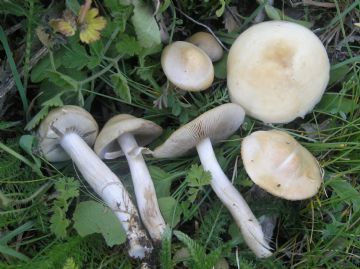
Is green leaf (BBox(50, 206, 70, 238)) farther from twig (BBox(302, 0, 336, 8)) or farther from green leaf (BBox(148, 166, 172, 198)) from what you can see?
twig (BBox(302, 0, 336, 8))

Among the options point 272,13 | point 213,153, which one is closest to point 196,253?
point 213,153

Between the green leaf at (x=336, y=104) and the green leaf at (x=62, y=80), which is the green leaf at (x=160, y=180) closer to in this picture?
the green leaf at (x=62, y=80)

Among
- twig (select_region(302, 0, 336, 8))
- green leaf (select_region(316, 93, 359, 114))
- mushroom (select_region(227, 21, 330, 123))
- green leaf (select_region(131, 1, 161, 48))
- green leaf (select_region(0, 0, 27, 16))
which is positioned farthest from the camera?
twig (select_region(302, 0, 336, 8))

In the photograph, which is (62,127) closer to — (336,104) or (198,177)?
(198,177)

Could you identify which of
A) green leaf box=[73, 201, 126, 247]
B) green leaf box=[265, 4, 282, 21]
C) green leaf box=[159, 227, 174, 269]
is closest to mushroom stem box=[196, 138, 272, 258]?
green leaf box=[159, 227, 174, 269]

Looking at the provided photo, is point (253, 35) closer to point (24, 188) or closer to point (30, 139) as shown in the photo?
point (30, 139)

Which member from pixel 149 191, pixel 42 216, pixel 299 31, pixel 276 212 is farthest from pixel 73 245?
pixel 299 31
